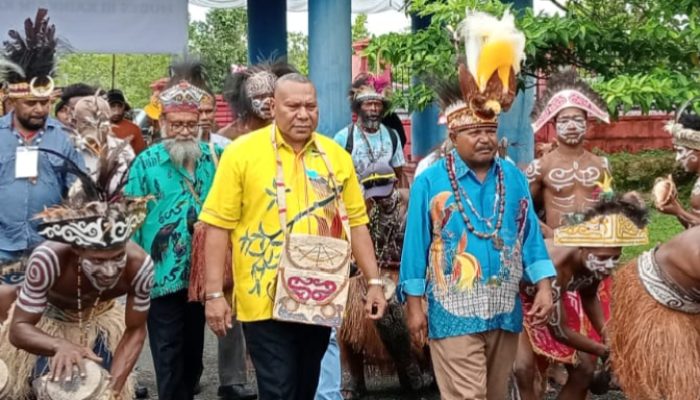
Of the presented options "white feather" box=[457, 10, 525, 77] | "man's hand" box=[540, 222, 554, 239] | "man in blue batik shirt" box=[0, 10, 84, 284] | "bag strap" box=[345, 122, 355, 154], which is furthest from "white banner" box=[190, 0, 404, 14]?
"white feather" box=[457, 10, 525, 77]

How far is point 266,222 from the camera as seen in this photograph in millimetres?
5527

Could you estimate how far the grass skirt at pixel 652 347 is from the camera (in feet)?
18.4

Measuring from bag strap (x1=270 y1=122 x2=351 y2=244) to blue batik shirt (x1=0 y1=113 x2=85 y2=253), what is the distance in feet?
5.56

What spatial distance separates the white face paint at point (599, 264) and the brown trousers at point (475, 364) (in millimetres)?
705

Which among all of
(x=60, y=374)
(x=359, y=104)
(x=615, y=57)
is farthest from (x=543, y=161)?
(x=60, y=374)

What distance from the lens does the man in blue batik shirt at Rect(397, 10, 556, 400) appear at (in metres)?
5.59

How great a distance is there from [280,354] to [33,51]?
8.36 feet

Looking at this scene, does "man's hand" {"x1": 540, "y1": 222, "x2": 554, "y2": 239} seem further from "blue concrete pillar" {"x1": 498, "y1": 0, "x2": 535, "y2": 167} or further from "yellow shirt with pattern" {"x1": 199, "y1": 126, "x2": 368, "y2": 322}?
"blue concrete pillar" {"x1": 498, "y1": 0, "x2": 535, "y2": 167}

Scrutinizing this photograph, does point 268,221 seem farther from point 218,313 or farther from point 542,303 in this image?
point 542,303

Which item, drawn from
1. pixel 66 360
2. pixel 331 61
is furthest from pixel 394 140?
pixel 66 360

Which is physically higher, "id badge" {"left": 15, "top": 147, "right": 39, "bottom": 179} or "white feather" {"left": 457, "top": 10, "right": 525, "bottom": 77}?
"white feather" {"left": 457, "top": 10, "right": 525, "bottom": 77}

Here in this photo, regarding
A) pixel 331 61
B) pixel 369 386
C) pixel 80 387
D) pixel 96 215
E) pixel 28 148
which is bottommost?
pixel 369 386

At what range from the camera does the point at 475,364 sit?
561 centimetres

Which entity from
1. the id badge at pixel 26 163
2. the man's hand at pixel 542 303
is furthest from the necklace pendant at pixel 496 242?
the id badge at pixel 26 163
